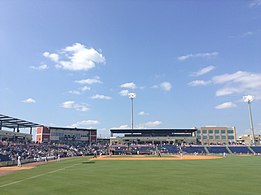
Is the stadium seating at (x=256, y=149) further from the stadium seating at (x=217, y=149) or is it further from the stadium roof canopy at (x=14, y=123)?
the stadium roof canopy at (x=14, y=123)

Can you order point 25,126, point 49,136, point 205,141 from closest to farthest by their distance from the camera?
point 25,126 → point 49,136 → point 205,141

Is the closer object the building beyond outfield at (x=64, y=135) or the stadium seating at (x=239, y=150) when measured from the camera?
the stadium seating at (x=239, y=150)

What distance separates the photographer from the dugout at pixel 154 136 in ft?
322

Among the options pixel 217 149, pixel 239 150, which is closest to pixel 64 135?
pixel 217 149

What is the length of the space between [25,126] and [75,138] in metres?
20.4

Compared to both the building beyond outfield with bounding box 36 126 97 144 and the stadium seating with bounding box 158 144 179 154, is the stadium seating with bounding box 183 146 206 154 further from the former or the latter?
→ the building beyond outfield with bounding box 36 126 97 144

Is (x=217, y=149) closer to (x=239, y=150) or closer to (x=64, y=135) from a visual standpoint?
(x=239, y=150)

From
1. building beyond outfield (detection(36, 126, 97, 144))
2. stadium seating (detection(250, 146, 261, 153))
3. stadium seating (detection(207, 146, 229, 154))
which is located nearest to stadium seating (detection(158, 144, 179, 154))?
stadium seating (detection(207, 146, 229, 154))

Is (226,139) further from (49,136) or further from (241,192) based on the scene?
(241,192)

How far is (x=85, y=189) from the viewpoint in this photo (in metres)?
14.3

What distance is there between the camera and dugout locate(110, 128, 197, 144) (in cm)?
9800

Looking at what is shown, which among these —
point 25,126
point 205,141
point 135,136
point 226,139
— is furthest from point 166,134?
point 25,126

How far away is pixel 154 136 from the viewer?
3935 inches

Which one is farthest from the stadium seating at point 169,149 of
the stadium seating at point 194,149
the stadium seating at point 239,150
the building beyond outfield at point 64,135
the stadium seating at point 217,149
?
the building beyond outfield at point 64,135
